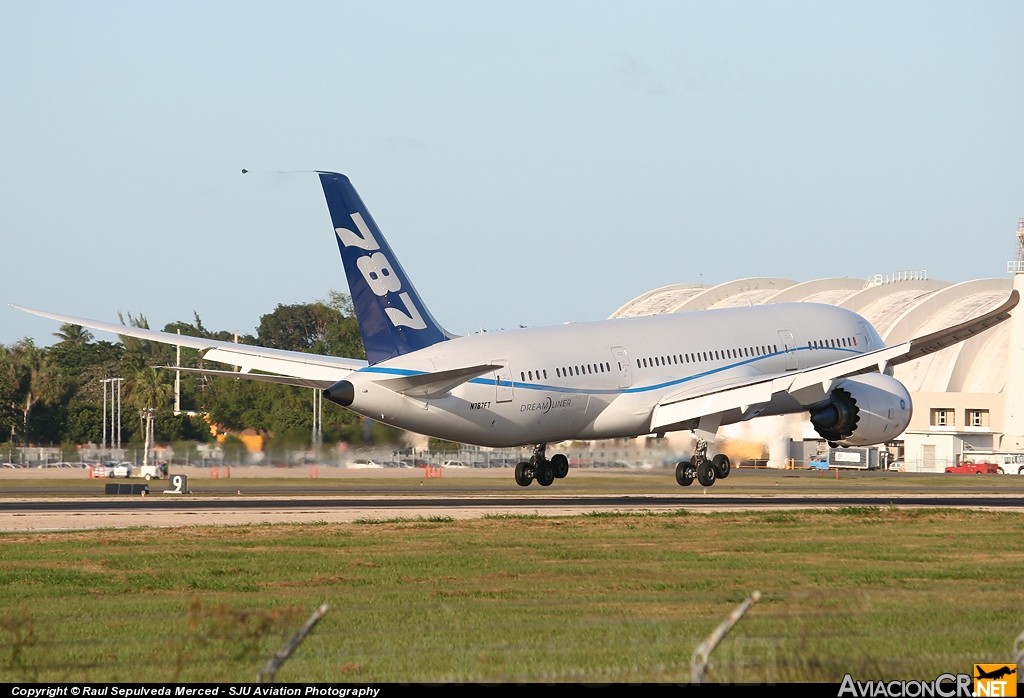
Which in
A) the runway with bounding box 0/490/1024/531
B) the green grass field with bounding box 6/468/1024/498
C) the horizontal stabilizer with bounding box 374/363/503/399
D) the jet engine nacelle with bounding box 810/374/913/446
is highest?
the horizontal stabilizer with bounding box 374/363/503/399

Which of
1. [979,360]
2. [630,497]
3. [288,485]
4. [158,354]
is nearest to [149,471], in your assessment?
[288,485]

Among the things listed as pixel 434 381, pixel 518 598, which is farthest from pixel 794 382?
pixel 518 598

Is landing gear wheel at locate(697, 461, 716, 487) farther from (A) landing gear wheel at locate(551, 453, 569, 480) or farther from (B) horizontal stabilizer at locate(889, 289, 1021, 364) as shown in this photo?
(B) horizontal stabilizer at locate(889, 289, 1021, 364)

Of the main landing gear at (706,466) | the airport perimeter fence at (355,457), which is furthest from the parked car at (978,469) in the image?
the main landing gear at (706,466)

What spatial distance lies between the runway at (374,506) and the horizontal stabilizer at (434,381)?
3.55m

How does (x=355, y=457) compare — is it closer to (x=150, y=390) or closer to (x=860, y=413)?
(x=860, y=413)

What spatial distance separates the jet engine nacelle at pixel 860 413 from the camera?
46094 mm

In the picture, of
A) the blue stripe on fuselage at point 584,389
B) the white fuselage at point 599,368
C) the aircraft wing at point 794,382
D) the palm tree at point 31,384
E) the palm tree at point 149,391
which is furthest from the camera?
the palm tree at point 149,391

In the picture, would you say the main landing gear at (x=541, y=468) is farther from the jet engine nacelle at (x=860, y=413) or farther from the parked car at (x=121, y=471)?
the parked car at (x=121, y=471)

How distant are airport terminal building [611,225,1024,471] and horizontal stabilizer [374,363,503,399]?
54252 mm

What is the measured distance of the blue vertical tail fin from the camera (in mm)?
39156

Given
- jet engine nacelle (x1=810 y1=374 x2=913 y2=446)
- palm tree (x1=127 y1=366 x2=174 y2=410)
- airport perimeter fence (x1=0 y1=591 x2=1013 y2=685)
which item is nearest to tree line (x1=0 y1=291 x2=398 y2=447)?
palm tree (x1=127 y1=366 x2=174 y2=410)

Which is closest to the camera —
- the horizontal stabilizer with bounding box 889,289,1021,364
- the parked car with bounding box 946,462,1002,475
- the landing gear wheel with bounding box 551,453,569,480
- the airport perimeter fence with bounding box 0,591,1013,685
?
the airport perimeter fence with bounding box 0,591,1013,685

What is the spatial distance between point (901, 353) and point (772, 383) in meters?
4.15
